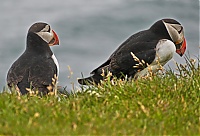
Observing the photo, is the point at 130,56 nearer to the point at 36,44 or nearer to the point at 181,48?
the point at 181,48

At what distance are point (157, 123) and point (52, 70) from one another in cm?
435

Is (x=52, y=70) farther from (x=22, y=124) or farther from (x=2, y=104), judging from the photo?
(x=22, y=124)

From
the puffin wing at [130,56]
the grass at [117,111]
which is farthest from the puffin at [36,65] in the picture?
the grass at [117,111]

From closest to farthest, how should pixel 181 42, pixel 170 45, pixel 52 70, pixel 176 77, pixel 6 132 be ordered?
1. pixel 6 132
2. pixel 176 77
3. pixel 52 70
4. pixel 170 45
5. pixel 181 42

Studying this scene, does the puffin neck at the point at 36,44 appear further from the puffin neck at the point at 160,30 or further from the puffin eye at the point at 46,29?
the puffin neck at the point at 160,30

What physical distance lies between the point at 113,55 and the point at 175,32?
1592 millimetres

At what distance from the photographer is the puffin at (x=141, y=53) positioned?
10.7m

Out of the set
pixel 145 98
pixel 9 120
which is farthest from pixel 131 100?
pixel 9 120

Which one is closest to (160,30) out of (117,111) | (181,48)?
(181,48)

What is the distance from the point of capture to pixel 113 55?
11234 mm

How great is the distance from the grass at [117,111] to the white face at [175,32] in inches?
175

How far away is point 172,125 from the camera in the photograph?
566cm

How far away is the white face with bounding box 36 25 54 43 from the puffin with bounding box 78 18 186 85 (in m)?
1.18

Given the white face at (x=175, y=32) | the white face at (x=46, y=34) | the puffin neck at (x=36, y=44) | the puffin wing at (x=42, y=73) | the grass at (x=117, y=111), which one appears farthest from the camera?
the white face at (x=175, y=32)
